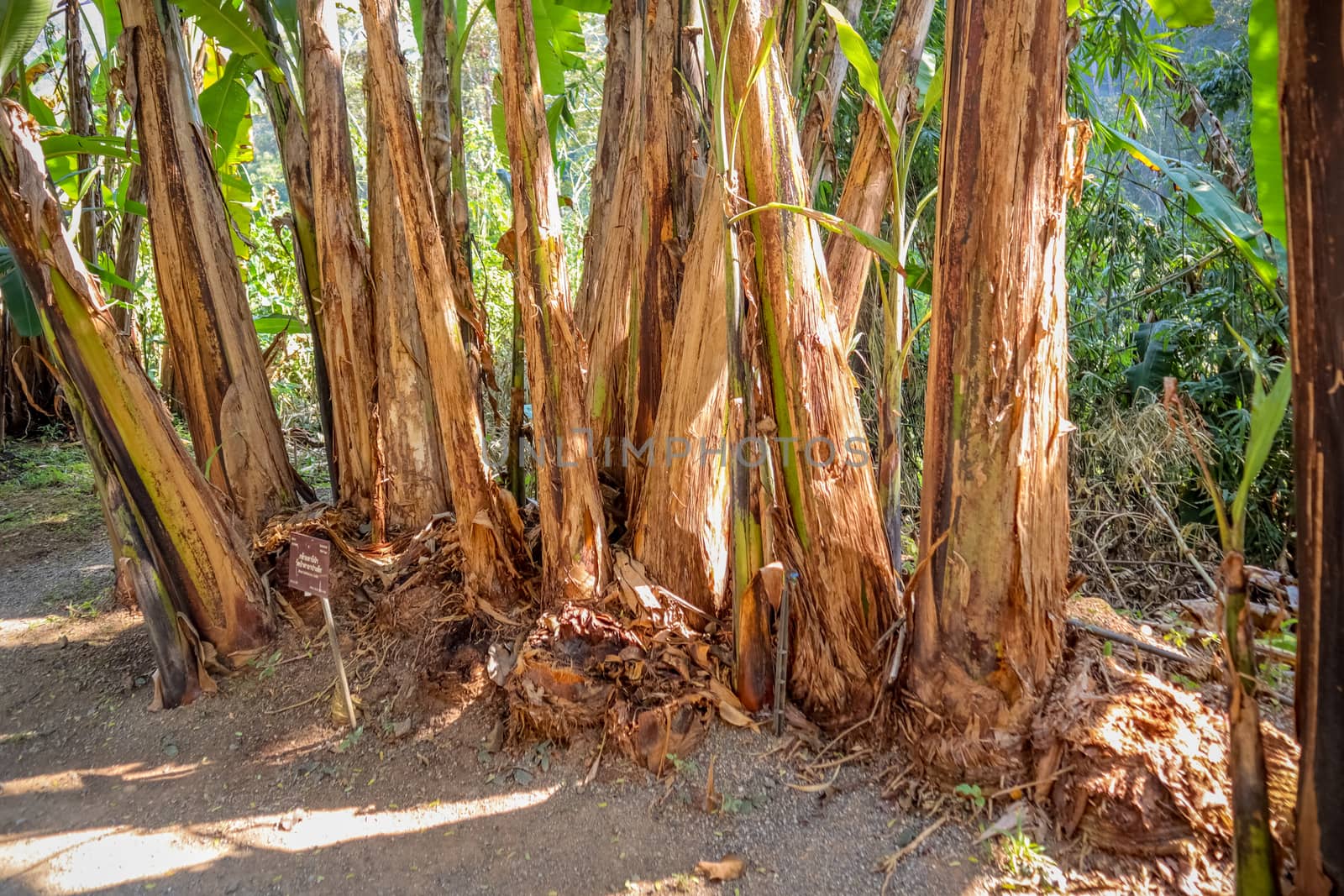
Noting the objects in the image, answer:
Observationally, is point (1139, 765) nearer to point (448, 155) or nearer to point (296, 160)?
point (448, 155)

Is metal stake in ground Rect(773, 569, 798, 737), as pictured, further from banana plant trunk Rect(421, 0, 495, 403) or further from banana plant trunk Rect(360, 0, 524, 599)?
banana plant trunk Rect(421, 0, 495, 403)

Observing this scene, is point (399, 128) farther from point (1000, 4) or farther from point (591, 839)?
point (591, 839)

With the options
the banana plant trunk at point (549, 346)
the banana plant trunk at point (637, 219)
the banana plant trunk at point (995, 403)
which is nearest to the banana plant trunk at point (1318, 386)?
the banana plant trunk at point (995, 403)

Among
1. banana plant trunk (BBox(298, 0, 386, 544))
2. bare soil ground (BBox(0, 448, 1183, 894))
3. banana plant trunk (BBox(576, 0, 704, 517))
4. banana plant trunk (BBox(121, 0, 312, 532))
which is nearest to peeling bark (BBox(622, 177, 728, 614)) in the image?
banana plant trunk (BBox(576, 0, 704, 517))

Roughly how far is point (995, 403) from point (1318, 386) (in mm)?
515

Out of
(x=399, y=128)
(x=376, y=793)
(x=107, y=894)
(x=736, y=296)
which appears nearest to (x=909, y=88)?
(x=736, y=296)

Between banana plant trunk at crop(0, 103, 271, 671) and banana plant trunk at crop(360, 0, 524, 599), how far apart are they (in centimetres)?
69

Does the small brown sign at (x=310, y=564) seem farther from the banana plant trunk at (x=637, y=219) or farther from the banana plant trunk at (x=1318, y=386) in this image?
the banana plant trunk at (x=1318, y=386)

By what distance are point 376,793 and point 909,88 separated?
216 centimetres

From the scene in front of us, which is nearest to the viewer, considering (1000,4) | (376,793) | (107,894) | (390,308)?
(1000,4)

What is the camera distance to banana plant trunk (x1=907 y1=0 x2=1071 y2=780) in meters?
1.39

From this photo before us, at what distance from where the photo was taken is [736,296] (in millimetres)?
1656

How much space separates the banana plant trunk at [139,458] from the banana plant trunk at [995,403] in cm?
191

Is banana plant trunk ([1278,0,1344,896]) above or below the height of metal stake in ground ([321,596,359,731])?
above
